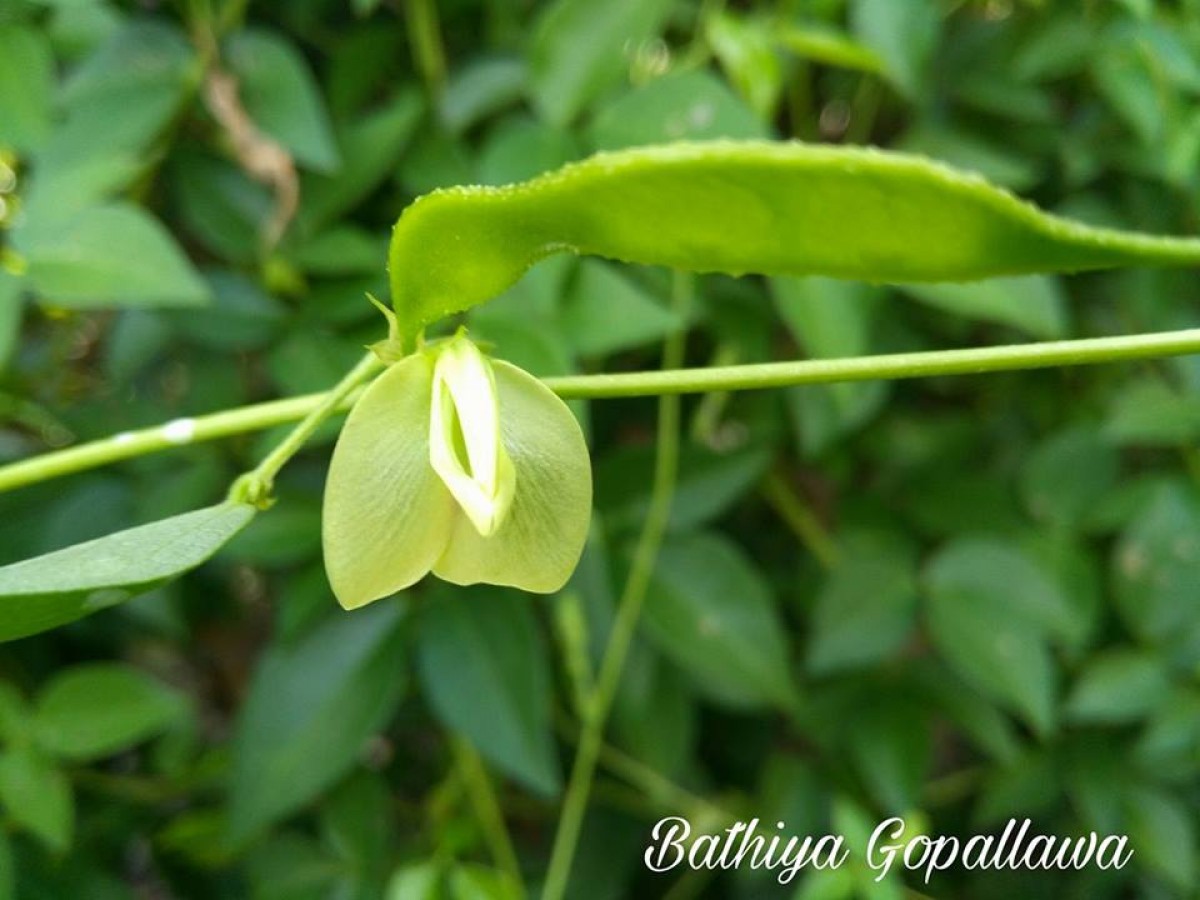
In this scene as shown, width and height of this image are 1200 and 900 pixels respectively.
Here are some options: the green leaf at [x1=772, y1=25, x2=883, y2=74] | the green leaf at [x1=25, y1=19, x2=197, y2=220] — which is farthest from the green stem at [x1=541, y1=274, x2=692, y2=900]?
the green leaf at [x1=25, y1=19, x2=197, y2=220]

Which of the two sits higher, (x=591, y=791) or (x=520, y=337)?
(x=520, y=337)

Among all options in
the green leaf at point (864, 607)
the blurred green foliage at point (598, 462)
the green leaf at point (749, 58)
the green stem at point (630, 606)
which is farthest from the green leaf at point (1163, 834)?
the green leaf at point (749, 58)

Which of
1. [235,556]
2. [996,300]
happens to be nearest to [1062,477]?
[996,300]

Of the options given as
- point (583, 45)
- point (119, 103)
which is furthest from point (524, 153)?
point (119, 103)

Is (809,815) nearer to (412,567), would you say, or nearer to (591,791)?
(591,791)

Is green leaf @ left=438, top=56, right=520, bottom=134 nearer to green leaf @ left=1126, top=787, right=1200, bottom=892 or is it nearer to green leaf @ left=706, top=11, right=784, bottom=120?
green leaf @ left=706, top=11, right=784, bottom=120

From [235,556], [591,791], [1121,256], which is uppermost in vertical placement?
[1121,256]
